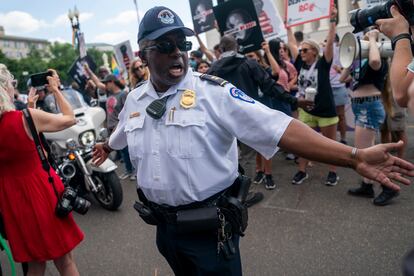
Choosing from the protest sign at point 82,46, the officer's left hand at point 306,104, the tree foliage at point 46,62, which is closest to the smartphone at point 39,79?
the officer's left hand at point 306,104

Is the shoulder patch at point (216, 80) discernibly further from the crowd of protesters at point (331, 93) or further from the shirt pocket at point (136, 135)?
the crowd of protesters at point (331, 93)

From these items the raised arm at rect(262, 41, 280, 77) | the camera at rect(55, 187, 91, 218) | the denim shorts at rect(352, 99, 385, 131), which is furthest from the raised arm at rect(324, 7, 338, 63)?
the camera at rect(55, 187, 91, 218)

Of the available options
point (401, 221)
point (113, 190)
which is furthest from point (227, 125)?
point (113, 190)

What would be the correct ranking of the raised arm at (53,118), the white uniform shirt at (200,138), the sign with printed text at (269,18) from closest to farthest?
the white uniform shirt at (200,138), the raised arm at (53,118), the sign with printed text at (269,18)

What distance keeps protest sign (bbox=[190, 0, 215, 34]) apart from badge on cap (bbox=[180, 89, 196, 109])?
5.37 metres

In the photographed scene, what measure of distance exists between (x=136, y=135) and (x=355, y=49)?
259cm

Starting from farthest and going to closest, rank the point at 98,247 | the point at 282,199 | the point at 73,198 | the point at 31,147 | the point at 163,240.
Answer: the point at 282,199 → the point at 98,247 → the point at 73,198 → the point at 31,147 → the point at 163,240

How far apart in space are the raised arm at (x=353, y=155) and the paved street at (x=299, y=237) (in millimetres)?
1593

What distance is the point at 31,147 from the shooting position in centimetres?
223

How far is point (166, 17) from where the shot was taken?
1.64 meters

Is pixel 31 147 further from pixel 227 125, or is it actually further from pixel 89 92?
pixel 89 92

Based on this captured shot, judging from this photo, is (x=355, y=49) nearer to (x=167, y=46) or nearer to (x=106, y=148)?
(x=167, y=46)

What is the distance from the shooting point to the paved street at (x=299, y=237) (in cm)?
276

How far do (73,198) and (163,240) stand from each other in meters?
0.90
